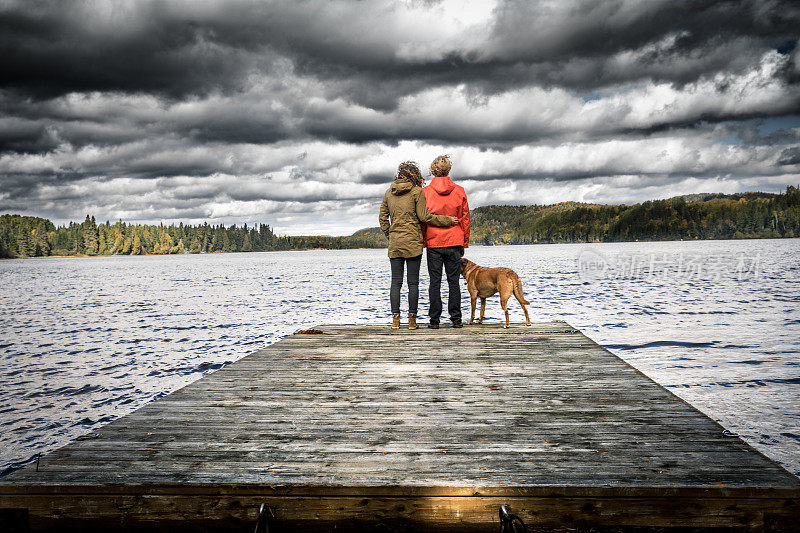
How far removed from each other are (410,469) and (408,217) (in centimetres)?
589

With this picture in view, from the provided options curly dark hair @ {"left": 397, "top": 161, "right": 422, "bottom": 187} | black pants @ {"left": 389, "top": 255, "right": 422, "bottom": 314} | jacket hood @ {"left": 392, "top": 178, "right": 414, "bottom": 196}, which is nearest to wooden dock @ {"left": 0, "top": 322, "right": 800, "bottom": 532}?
black pants @ {"left": 389, "top": 255, "right": 422, "bottom": 314}

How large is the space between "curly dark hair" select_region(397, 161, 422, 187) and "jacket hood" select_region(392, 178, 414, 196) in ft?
0.36

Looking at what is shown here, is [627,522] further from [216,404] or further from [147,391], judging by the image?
[147,391]

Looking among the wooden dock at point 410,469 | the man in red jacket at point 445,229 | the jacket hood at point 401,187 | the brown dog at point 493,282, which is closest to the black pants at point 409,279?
the man in red jacket at point 445,229

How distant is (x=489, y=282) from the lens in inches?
362

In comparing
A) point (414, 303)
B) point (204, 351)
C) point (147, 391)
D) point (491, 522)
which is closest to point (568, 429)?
point (491, 522)

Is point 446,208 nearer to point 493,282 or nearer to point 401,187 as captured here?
point 401,187

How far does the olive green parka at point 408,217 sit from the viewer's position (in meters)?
8.58

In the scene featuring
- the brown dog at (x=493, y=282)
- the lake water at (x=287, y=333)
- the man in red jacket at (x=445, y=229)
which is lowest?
the lake water at (x=287, y=333)

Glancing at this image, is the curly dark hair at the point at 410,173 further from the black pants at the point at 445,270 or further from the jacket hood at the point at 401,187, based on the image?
the black pants at the point at 445,270

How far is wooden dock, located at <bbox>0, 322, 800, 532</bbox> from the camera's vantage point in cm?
307

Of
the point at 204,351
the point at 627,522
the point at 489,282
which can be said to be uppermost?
the point at 489,282

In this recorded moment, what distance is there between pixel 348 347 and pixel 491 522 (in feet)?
16.5

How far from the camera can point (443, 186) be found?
865cm
